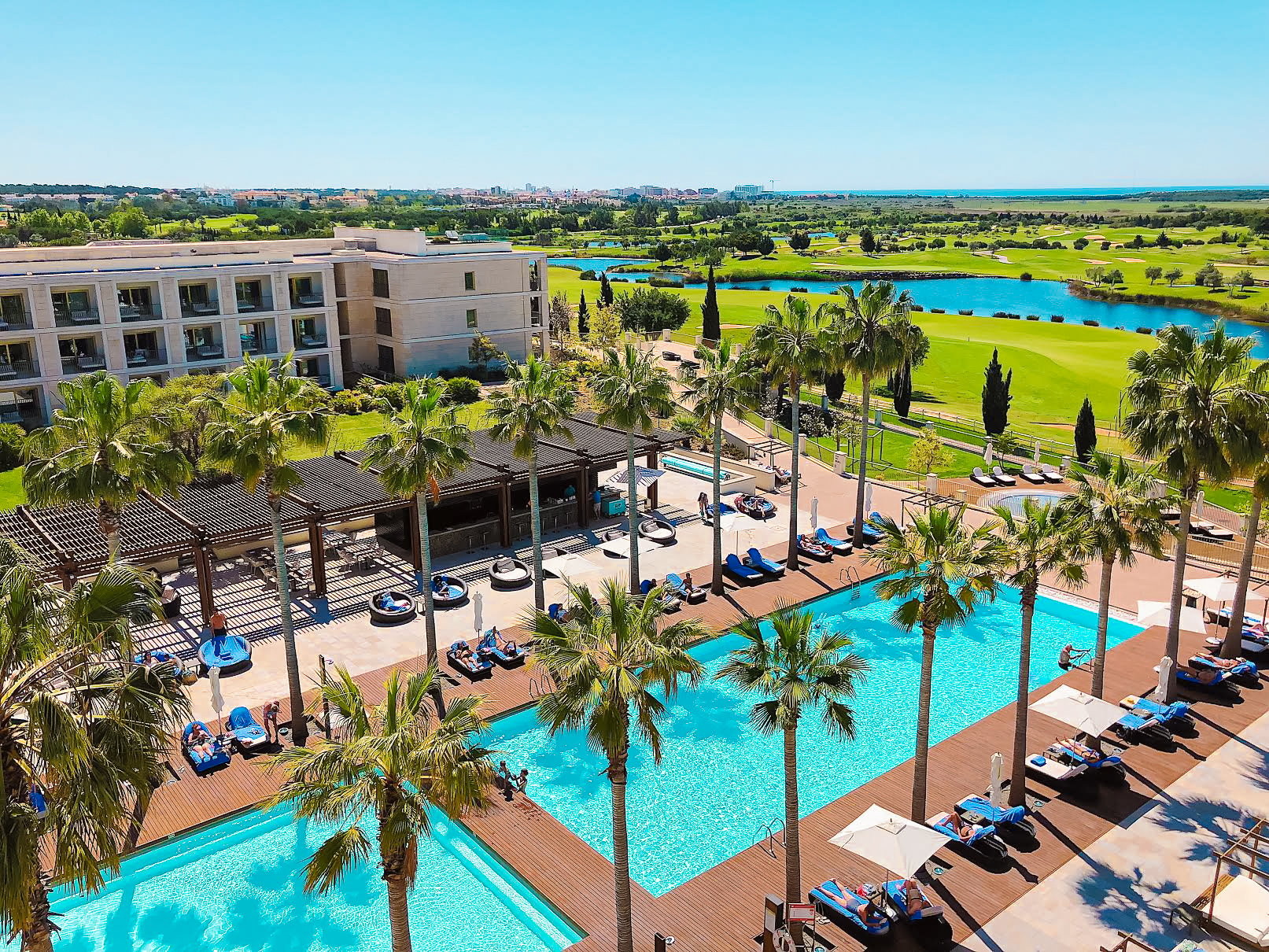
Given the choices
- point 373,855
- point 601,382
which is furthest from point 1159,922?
point 601,382

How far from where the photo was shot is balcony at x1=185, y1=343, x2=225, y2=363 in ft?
175

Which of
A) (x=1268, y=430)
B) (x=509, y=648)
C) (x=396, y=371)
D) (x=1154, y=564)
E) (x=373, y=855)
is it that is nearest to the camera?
(x=373, y=855)

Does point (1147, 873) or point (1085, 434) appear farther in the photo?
point (1085, 434)

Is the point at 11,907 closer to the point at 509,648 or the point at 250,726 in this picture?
the point at 250,726

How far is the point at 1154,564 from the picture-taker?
35625 millimetres

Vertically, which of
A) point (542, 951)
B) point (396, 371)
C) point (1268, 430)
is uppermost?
point (1268, 430)

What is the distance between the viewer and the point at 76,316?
49.2 m

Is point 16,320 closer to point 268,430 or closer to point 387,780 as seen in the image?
point 268,430

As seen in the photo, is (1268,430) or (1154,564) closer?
(1268,430)

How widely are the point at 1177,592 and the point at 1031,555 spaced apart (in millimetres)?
8810

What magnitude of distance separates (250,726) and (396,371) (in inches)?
1638

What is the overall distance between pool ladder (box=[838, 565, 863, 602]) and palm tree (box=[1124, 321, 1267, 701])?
10.7 meters

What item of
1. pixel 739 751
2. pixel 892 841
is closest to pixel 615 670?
pixel 892 841

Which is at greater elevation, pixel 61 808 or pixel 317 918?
pixel 61 808
